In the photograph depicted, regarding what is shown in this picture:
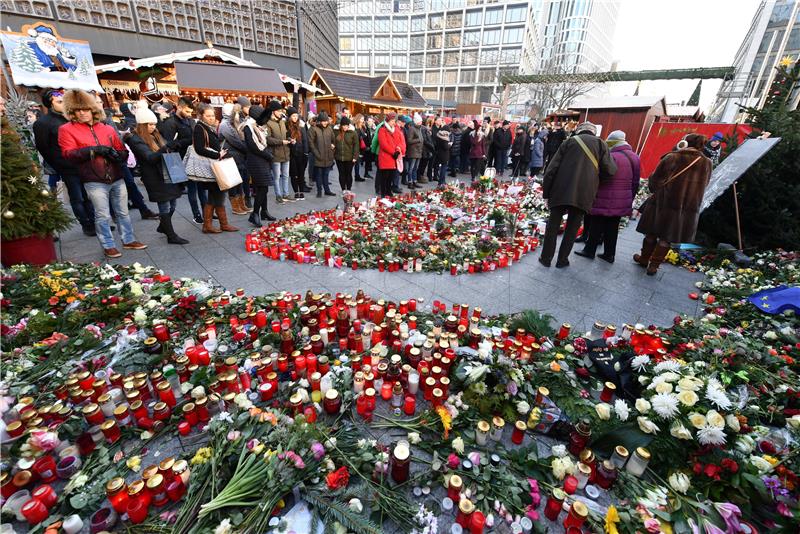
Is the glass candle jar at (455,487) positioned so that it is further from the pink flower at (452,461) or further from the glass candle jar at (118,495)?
the glass candle jar at (118,495)

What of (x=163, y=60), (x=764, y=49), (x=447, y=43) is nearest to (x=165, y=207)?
(x=163, y=60)

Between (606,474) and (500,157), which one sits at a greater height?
(500,157)

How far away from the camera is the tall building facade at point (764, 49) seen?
30.2 meters

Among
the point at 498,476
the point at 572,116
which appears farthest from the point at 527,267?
the point at 572,116

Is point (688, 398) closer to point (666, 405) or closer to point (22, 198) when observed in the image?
point (666, 405)

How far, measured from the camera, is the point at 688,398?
6.88 ft

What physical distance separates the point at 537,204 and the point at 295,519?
331 inches

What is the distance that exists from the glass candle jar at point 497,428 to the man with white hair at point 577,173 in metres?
3.50

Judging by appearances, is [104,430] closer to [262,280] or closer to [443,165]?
[262,280]

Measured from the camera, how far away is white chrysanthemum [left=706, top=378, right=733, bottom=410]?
2.07m

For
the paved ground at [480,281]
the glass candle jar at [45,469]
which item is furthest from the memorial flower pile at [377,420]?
the paved ground at [480,281]

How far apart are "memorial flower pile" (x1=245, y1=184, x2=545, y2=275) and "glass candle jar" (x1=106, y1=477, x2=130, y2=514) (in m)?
3.51

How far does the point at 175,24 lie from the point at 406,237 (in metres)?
22.7

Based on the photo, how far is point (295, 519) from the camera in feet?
5.77
